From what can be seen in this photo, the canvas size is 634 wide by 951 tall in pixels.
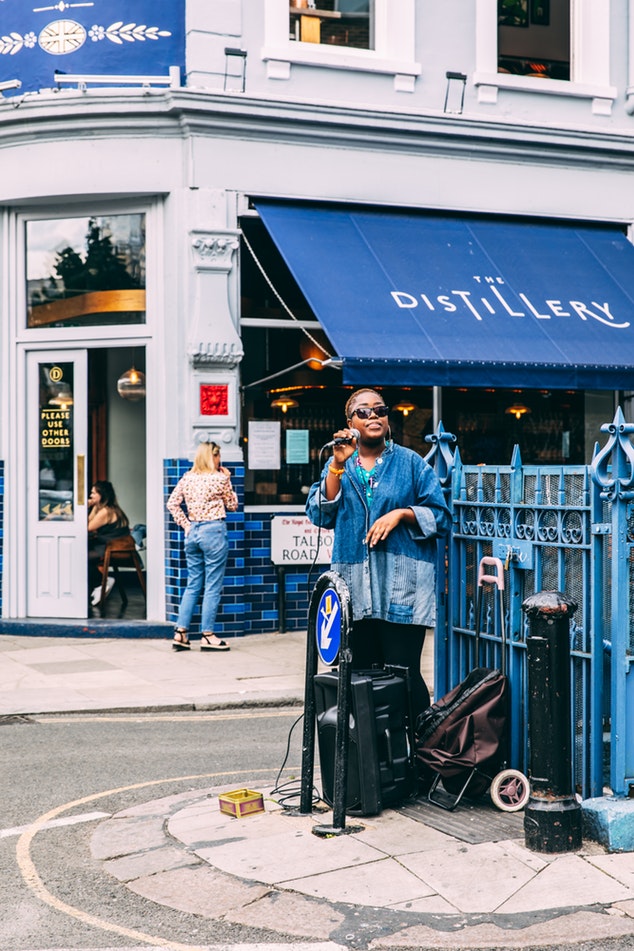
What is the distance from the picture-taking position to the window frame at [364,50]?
12.9 meters

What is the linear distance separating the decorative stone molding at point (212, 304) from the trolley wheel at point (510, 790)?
7.23 m

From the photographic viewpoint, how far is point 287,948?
4461 mm

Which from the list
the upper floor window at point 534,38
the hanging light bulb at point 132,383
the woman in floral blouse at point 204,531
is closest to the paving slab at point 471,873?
the woman in floral blouse at point 204,531

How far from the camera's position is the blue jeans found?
1194cm

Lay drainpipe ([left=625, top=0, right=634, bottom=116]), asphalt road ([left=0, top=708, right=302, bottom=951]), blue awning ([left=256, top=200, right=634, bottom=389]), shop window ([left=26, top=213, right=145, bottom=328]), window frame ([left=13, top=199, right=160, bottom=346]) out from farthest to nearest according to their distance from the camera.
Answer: drainpipe ([left=625, top=0, right=634, bottom=116])
shop window ([left=26, top=213, right=145, bottom=328])
window frame ([left=13, top=199, right=160, bottom=346])
blue awning ([left=256, top=200, right=634, bottom=389])
asphalt road ([left=0, top=708, right=302, bottom=951])

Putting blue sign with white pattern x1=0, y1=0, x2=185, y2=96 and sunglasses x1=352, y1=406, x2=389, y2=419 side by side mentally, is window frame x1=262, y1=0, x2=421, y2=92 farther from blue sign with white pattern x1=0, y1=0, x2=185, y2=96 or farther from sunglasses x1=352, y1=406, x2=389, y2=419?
sunglasses x1=352, y1=406, x2=389, y2=419

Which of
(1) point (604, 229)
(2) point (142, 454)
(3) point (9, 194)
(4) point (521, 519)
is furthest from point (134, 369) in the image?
(4) point (521, 519)

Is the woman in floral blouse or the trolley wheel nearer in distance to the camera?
the trolley wheel

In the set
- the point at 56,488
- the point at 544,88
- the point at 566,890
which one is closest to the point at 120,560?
the point at 56,488

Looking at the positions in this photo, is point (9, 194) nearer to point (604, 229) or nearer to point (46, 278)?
point (46, 278)

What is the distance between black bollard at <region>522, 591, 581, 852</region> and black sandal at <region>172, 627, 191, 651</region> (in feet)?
22.5

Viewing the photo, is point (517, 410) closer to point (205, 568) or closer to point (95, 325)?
point (205, 568)

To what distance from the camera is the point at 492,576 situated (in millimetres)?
6355

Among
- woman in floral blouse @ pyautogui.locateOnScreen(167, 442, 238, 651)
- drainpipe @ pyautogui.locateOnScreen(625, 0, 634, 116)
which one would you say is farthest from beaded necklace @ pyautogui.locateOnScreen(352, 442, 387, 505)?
drainpipe @ pyautogui.locateOnScreen(625, 0, 634, 116)
